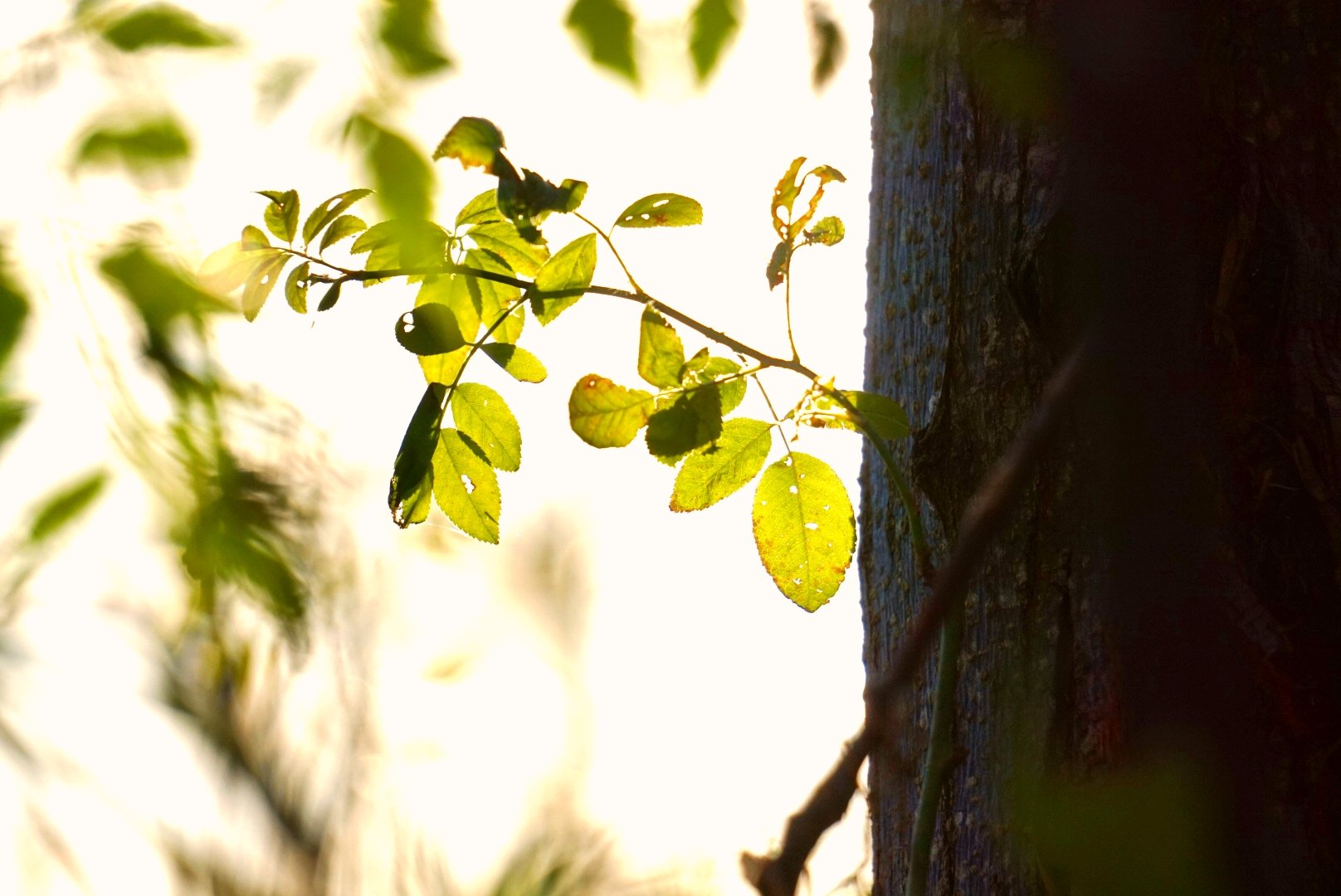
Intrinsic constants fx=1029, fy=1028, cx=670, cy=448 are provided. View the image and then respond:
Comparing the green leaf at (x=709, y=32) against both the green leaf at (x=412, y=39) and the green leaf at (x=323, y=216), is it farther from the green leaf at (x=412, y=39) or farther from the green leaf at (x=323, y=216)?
the green leaf at (x=323, y=216)

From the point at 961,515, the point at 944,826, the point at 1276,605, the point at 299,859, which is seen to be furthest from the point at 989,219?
the point at 299,859

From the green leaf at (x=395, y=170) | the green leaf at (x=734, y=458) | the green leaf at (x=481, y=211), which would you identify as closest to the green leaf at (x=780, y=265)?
the green leaf at (x=734, y=458)

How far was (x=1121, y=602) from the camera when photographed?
0.28 metres

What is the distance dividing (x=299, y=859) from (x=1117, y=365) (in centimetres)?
253

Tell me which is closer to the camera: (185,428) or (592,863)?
(185,428)

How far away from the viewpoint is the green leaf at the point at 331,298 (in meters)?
0.70

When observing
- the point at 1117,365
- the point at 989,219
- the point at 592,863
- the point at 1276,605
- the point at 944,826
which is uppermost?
the point at 989,219

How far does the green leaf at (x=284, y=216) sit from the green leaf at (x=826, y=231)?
375 mm

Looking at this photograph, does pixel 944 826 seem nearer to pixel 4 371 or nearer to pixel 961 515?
pixel 961 515

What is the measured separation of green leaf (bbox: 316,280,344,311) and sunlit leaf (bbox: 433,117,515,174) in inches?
6.2

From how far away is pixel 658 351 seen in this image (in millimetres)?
703

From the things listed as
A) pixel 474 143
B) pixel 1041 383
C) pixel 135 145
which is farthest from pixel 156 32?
pixel 1041 383

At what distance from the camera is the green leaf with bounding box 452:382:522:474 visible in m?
0.75

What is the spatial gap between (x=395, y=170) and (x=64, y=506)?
0.89ft
